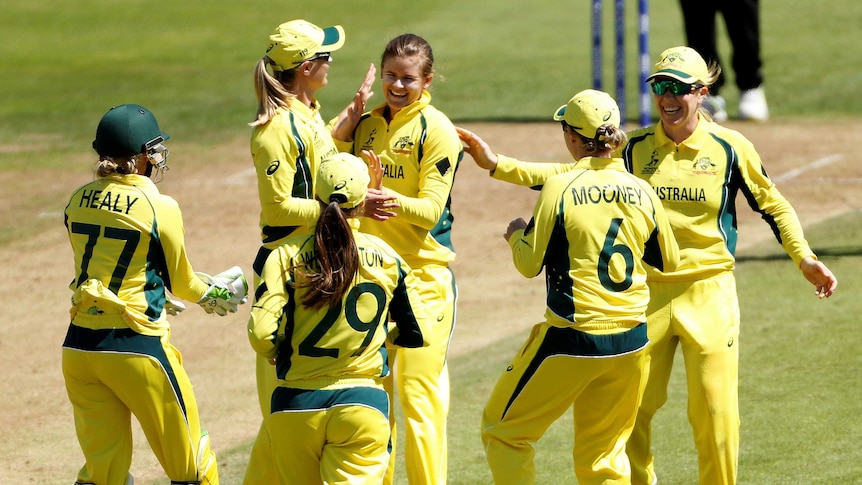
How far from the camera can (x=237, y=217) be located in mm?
14289

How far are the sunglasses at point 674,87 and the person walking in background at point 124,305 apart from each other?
245cm

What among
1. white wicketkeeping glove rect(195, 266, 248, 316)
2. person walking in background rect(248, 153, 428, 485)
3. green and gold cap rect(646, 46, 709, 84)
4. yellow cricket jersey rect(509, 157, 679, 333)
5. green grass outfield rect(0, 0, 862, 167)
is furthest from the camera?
green grass outfield rect(0, 0, 862, 167)

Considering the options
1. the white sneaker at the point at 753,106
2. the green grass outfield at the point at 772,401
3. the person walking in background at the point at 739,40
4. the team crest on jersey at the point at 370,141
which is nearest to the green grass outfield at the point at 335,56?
the white sneaker at the point at 753,106

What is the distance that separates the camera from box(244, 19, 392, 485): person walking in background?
6.18 m

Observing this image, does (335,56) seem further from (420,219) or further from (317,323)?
(317,323)

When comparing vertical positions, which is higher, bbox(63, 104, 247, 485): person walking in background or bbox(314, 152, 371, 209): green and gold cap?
bbox(314, 152, 371, 209): green and gold cap

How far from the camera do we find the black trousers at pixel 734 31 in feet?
59.9

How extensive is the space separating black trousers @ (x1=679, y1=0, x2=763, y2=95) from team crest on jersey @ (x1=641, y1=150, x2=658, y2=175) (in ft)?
39.1

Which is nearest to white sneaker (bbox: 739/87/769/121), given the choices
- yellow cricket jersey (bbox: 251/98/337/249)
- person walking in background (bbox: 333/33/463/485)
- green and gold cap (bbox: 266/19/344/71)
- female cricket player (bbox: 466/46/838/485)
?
female cricket player (bbox: 466/46/838/485)

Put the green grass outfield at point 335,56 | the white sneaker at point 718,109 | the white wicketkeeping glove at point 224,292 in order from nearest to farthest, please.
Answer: the white wicketkeeping glove at point 224,292 < the white sneaker at point 718,109 < the green grass outfield at point 335,56

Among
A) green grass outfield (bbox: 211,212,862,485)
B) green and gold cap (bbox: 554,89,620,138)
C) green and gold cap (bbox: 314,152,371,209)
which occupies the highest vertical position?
green and gold cap (bbox: 554,89,620,138)

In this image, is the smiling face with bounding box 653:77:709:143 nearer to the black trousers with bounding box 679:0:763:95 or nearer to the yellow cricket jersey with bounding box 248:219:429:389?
the yellow cricket jersey with bounding box 248:219:429:389

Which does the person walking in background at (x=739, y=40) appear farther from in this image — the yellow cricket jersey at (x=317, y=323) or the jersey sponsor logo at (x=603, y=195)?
the yellow cricket jersey at (x=317, y=323)

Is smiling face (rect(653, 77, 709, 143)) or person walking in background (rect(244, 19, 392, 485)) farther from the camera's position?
smiling face (rect(653, 77, 709, 143))
